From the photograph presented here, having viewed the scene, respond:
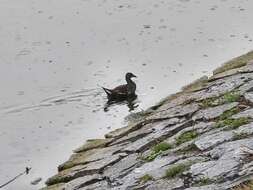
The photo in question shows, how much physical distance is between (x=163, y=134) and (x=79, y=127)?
242 inches

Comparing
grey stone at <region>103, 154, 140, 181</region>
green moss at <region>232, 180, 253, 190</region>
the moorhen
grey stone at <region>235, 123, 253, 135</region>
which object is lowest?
green moss at <region>232, 180, 253, 190</region>

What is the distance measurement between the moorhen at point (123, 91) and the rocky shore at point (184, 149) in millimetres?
4152

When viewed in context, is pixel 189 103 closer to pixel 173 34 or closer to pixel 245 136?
pixel 245 136

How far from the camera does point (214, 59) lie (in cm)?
2406

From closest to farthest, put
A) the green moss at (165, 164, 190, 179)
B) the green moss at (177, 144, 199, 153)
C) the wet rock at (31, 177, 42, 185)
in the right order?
1. the green moss at (165, 164, 190, 179)
2. the green moss at (177, 144, 199, 153)
3. the wet rock at (31, 177, 42, 185)

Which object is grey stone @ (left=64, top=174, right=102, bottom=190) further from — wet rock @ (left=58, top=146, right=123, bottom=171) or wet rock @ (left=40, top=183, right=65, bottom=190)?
wet rock @ (left=58, top=146, right=123, bottom=171)

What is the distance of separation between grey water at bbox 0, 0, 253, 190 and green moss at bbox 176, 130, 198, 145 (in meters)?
4.21

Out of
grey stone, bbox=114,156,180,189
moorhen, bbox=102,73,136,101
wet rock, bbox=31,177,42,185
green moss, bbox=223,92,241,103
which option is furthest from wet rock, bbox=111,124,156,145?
moorhen, bbox=102,73,136,101

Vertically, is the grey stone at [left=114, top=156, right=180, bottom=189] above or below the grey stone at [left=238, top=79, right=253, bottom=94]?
below

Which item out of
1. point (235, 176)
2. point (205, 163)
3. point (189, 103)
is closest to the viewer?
point (235, 176)

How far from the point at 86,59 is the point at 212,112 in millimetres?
12178

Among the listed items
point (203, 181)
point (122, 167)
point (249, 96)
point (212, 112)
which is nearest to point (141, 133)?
point (212, 112)

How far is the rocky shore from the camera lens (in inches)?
376

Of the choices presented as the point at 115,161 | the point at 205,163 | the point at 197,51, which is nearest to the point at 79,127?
the point at 115,161
